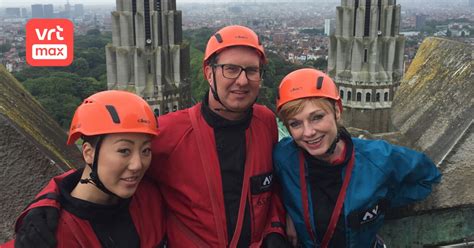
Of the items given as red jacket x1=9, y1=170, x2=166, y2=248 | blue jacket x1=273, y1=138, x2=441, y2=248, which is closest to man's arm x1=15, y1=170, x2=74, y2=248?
red jacket x1=9, y1=170, x2=166, y2=248

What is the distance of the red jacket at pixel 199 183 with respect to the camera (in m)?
3.77

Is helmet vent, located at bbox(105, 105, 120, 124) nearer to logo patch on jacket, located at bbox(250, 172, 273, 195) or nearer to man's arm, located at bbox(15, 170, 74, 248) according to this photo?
man's arm, located at bbox(15, 170, 74, 248)

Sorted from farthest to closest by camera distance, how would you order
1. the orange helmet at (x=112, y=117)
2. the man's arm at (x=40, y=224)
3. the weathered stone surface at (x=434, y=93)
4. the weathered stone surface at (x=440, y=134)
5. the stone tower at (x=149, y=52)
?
the stone tower at (x=149, y=52) < the weathered stone surface at (x=434, y=93) < the weathered stone surface at (x=440, y=134) < the orange helmet at (x=112, y=117) < the man's arm at (x=40, y=224)

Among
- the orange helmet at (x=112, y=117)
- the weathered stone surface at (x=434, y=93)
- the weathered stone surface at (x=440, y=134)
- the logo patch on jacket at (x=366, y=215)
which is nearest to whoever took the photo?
the orange helmet at (x=112, y=117)

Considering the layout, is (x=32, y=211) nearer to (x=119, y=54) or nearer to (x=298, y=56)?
(x=119, y=54)

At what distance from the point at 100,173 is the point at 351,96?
102 ft

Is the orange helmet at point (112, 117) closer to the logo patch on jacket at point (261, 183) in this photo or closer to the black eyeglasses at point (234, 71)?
the black eyeglasses at point (234, 71)

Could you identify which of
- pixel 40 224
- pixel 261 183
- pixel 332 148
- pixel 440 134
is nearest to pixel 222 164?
pixel 261 183

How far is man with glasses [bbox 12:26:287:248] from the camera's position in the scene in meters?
3.78

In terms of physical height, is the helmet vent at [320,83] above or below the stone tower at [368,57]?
above

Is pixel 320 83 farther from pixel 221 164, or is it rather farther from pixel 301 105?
pixel 221 164

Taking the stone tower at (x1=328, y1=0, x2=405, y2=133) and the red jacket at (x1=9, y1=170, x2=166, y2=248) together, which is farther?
the stone tower at (x1=328, y1=0, x2=405, y2=133)

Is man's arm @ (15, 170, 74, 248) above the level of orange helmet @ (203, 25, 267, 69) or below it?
below

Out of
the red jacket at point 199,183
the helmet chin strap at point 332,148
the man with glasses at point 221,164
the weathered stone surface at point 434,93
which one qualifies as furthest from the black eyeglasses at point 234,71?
the weathered stone surface at point 434,93
